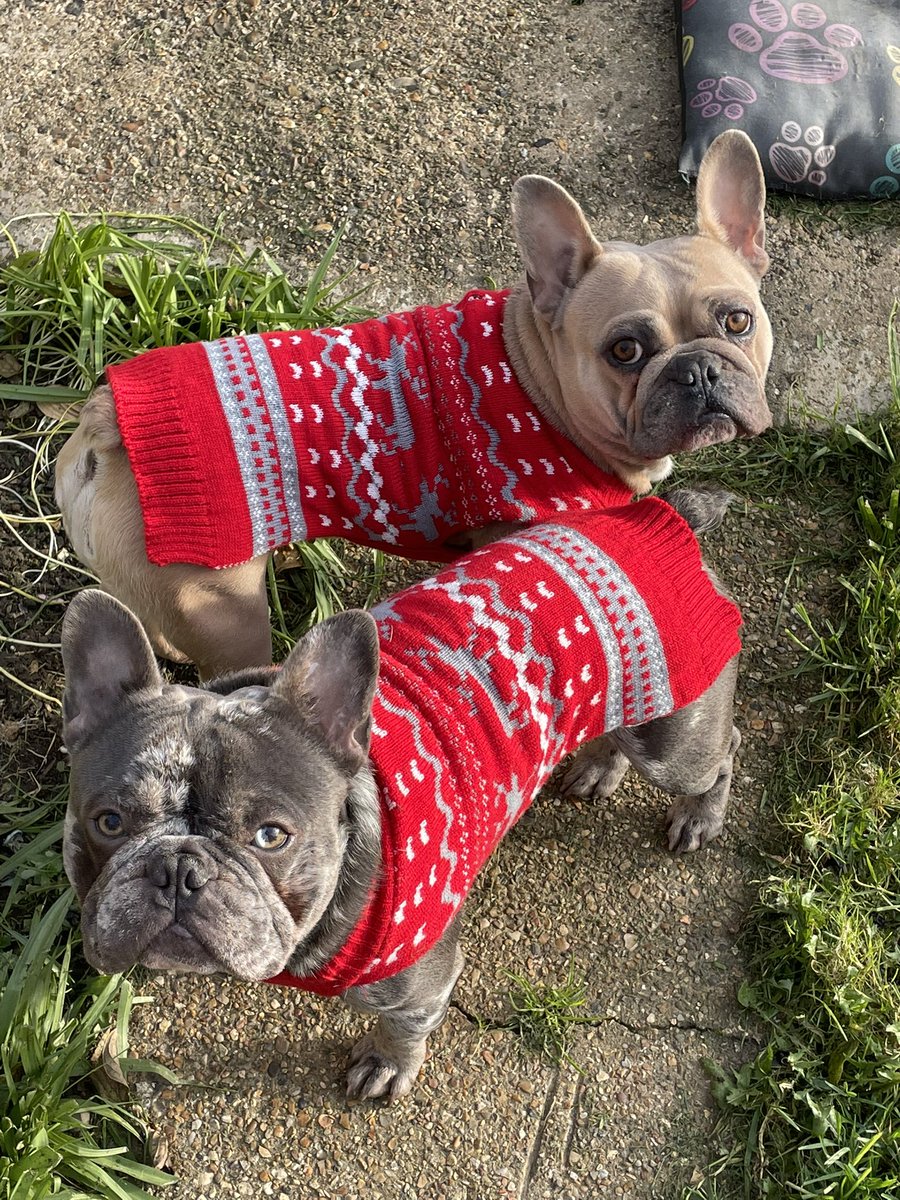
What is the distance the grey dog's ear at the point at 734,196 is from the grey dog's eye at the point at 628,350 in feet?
2.25

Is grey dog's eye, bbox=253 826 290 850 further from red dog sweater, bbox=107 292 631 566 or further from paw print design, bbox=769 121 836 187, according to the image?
paw print design, bbox=769 121 836 187

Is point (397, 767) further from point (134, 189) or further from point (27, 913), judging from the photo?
point (134, 189)

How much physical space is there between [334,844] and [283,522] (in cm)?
144

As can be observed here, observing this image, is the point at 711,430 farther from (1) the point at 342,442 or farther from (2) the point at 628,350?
(1) the point at 342,442

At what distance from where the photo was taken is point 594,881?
4543 mm

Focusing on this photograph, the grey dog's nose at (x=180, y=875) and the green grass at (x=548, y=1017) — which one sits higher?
the grey dog's nose at (x=180, y=875)

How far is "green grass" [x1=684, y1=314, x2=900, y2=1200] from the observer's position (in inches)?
153

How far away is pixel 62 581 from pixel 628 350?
2.60 metres

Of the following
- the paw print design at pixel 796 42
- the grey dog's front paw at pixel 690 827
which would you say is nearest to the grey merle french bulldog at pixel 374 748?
the grey dog's front paw at pixel 690 827

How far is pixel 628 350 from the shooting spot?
412cm

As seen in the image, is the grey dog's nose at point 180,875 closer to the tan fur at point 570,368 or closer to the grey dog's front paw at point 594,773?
the tan fur at point 570,368

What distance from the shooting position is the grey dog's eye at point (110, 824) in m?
2.87

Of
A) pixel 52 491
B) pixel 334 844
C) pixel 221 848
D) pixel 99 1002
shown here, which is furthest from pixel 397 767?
pixel 52 491

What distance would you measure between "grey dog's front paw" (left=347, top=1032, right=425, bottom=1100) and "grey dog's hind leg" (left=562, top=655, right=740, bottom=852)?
1.25 metres
